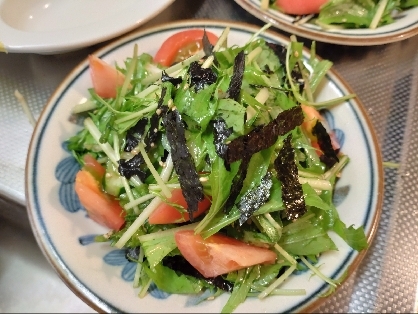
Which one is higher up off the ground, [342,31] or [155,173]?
[342,31]

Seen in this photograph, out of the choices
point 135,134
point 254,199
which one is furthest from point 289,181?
point 135,134

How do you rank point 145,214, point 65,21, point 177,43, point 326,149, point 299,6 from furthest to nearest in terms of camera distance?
1. point 65,21
2. point 299,6
3. point 177,43
4. point 326,149
5. point 145,214

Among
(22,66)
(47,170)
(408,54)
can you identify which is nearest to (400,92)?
(408,54)

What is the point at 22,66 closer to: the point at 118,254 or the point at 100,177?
the point at 100,177

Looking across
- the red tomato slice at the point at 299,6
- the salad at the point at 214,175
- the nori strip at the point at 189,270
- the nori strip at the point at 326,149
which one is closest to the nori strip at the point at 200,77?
the salad at the point at 214,175

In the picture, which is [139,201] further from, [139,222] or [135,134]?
[135,134]

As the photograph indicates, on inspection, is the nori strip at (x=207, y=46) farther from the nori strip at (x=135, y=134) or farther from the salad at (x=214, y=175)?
the nori strip at (x=135, y=134)
